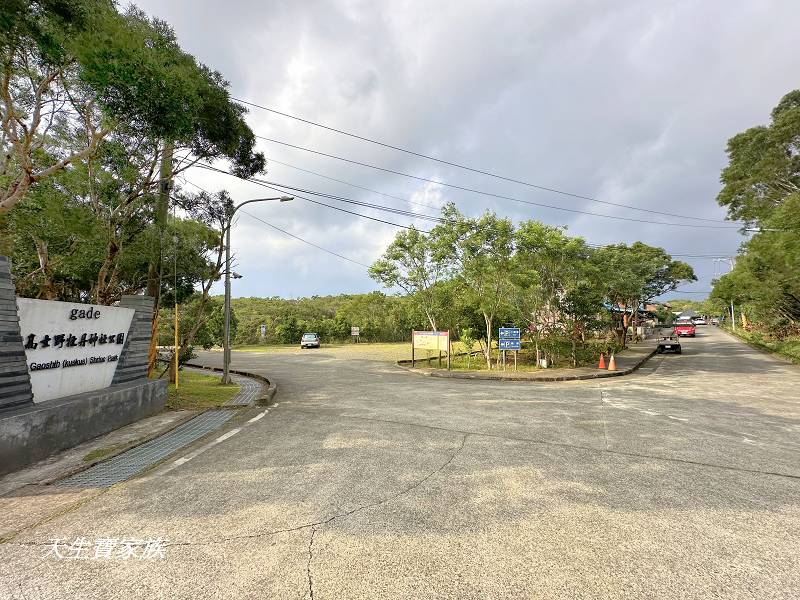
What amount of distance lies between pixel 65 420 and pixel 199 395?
459 centimetres

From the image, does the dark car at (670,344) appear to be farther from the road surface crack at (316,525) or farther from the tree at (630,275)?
the road surface crack at (316,525)

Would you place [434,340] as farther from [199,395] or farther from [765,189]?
[765,189]

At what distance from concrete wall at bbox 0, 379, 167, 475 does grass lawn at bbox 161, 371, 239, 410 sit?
1027 mm

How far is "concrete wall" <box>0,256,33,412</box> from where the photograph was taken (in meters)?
4.90

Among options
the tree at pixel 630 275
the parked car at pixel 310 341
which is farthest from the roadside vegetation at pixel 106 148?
the parked car at pixel 310 341

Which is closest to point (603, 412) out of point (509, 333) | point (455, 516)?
point (455, 516)

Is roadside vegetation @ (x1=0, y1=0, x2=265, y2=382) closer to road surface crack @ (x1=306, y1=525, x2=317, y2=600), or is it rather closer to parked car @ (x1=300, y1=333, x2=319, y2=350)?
road surface crack @ (x1=306, y1=525, x2=317, y2=600)

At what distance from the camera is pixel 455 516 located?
11.1 ft

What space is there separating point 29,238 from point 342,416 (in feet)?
30.8

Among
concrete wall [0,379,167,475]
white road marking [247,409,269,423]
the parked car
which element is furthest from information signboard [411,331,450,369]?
the parked car

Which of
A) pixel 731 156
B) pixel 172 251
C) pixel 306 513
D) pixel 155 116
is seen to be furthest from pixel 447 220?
pixel 731 156

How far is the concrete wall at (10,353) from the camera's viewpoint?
490 cm

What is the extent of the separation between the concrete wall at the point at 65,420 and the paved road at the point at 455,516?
71.8 inches

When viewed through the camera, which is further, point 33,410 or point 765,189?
point 765,189
